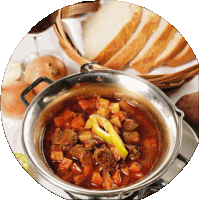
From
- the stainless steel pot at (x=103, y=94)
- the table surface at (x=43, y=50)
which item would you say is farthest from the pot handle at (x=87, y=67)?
the table surface at (x=43, y=50)

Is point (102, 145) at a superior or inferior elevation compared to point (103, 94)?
inferior

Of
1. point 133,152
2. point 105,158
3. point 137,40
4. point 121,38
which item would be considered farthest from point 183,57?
point 105,158

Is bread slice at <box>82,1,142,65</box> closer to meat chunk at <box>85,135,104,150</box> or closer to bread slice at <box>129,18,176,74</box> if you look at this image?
bread slice at <box>129,18,176,74</box>

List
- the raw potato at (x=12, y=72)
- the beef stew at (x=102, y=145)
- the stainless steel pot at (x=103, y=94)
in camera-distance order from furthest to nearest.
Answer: the raw potato at (x=12, y=72) → the beef stew at (x=102, y=145) → the stainless steel pot at (x=103, y=94)

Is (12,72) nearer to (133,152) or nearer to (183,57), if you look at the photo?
(133,152)

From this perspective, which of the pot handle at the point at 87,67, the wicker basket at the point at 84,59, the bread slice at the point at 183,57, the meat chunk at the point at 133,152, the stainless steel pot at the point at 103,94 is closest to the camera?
the stainless steel pot at the point at 103,94

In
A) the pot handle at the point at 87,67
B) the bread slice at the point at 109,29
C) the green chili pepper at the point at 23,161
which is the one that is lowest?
the green chili pepper at the point at 23,161

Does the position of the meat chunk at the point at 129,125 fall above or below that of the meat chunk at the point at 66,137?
below

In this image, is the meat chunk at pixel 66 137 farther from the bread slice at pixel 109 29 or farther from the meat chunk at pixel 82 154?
the bread slice at pixel 109 29
